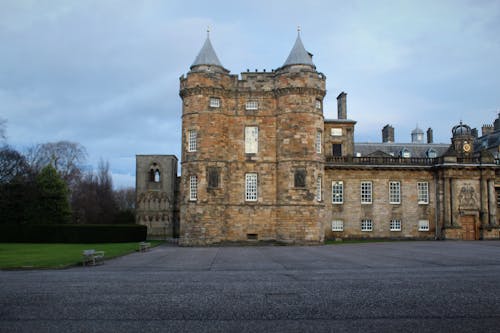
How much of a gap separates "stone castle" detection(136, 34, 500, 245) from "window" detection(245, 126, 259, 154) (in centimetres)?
8

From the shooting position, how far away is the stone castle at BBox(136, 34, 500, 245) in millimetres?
35344

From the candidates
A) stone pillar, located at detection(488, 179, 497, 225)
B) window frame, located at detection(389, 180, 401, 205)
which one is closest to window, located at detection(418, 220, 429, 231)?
window frame, located at detection(389, 180, 401, 205)

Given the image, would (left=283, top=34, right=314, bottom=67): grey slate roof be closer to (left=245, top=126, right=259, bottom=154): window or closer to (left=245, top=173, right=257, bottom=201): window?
(left=245, top=126, right=259, bottom=154): window

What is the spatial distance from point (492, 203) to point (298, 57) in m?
22.2

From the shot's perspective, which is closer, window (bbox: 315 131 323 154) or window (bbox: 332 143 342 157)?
window (bbox: 315 131 323 154)

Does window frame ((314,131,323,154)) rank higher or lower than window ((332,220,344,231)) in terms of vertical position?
higher

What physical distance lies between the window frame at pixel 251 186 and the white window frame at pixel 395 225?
13.8 metres

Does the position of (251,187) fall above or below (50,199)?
above

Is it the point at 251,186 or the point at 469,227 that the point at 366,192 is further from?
the point at 251,186

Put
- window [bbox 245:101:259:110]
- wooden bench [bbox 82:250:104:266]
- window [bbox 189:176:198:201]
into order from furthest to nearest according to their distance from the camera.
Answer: window [bbox 245:101:259:110], window [bbox 189:176:198:201], wooden bench [bbox 82:250:104:266]

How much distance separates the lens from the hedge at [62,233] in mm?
41312

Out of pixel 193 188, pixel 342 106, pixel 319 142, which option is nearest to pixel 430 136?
pixel 342 106

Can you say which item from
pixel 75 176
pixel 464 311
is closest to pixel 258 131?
pixel 464 311

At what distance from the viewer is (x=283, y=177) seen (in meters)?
36.1
